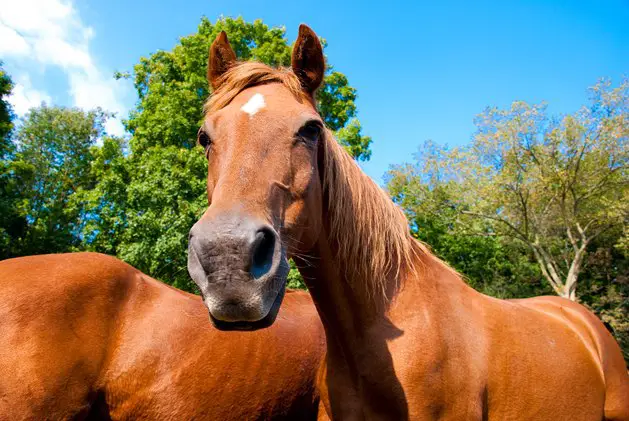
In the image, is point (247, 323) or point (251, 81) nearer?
point (247, 323)

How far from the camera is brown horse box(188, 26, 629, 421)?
1969mm

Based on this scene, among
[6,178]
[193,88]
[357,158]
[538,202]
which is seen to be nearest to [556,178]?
[538,202]

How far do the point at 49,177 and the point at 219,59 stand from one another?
98.3 feet

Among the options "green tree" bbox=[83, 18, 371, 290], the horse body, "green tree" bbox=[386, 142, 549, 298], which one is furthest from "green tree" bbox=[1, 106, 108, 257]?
the horse body

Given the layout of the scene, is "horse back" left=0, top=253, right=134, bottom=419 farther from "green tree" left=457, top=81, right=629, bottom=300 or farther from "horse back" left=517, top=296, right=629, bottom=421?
"green tree" left=457, top=81, right=629, bottom=300

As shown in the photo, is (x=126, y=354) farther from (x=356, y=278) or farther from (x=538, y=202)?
(x=538, y=202)

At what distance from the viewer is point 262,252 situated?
1.65m

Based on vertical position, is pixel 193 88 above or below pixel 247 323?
above

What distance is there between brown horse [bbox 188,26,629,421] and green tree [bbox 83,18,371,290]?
29.3 ft

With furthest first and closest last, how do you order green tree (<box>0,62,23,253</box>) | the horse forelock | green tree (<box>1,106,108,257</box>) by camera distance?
green tree (<box>1,106,108,257</box>) < green tree (<box>0,62,23,253</box>) < the horse forelock

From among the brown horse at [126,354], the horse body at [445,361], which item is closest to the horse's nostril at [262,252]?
the horse body at [445,361]

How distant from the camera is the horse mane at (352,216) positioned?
2.52 meters

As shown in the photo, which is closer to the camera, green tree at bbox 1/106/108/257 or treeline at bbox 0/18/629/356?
treeline at bbox 0/18/629/356

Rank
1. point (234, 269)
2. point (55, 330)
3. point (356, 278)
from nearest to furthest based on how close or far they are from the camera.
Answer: point (234, 269) → point (356, 278) → point (55, 330)
